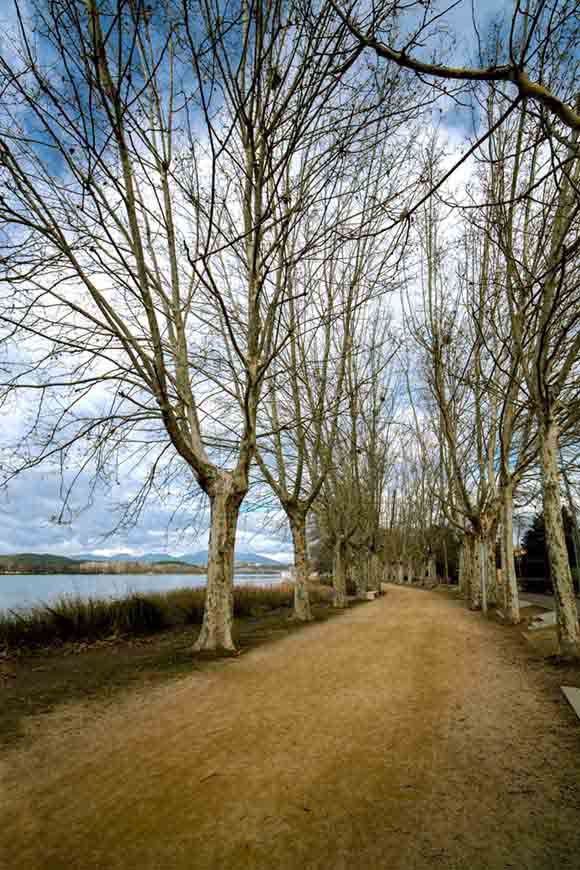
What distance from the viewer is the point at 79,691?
5.28m

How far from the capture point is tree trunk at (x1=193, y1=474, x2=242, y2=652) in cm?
757

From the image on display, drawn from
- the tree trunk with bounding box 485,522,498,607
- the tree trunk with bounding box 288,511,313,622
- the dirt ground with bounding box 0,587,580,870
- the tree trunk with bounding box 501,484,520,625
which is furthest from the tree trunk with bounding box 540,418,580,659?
the tree trunk with bounding box 485,522,498,607

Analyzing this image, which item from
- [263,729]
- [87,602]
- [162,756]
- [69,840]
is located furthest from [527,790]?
[87,602]

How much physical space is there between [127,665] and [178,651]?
3.41 feet

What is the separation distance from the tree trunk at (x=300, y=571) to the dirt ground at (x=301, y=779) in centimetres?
767

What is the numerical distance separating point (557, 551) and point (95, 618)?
8488mm

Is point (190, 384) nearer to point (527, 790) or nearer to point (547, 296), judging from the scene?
point (547, 296)

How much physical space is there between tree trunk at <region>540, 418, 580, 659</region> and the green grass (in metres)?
7.97

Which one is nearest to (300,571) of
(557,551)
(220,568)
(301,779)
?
(220,568)

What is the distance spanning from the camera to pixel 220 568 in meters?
7.64

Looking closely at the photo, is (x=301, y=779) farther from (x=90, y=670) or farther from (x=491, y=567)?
(x=491, y=567)

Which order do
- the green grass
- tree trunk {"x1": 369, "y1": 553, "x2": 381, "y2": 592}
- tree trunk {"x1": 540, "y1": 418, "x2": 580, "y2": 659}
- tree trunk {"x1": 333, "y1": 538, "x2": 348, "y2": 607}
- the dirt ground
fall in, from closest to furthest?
1. the dirt ground
2. tree trunk {"x1": 540, "y1": 418, "x2": 580, "y2": 659}
3. the green grass
4. tree trunk {"x1": 333, "y1": 538, "x2": 348, "y2": 607}
5. tree trunk {"x1": 369, "y1": 553, "x2": 381, "y2": 592}

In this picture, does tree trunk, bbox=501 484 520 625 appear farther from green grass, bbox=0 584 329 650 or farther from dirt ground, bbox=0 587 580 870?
green grass, bbox=0 584 329 650

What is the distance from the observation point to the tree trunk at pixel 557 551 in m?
6.79
